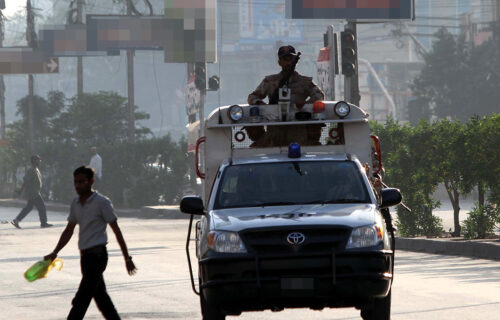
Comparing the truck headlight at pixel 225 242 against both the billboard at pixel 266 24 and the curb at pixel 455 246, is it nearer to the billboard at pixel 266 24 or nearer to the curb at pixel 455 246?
the curb at pixel 455 246

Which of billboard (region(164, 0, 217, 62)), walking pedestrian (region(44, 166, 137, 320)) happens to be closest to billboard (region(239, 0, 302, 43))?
billboard (region(164, 0, 217, 62))

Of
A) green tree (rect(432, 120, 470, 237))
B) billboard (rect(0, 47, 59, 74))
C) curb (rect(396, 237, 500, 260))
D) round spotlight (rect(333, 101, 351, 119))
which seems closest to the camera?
round spotlight (rect(333, 101, 351, 119))

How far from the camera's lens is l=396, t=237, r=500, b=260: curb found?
18016mm

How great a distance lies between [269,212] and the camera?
32.3 feet

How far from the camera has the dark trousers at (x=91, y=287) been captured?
9.53 metres

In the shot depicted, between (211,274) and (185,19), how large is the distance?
31728 mm

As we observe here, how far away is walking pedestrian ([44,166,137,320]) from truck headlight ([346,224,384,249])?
1.79 meters

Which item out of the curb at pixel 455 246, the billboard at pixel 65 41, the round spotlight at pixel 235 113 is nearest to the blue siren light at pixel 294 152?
the round spotlight at pixel 235 113

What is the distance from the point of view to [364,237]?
30.6ft

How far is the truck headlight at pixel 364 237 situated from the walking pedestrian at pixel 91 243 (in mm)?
1788

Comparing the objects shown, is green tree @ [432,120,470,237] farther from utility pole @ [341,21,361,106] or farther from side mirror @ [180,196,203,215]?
side mirror @ [180,196,203,215]

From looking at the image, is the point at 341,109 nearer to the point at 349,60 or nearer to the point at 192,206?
the point at 192,206

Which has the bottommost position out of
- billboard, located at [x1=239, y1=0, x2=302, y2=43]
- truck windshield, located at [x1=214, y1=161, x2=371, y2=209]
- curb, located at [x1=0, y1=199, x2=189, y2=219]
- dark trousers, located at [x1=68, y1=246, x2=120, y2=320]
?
curb, located at [x1=0, y1=199, x2=189, y2=219]

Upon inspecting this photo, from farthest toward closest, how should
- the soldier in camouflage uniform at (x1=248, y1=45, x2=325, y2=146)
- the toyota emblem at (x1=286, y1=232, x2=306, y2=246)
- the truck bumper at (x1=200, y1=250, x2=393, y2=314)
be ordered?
the soldier in camouflage uniform at (x1=248, y1=45, x2=325, y2=146)
the toyota emblem at (x1=286, y1=232, x2=306, y2=246)
the truck bumper at (x1=200, y1=250, x2=393, y2=314)
